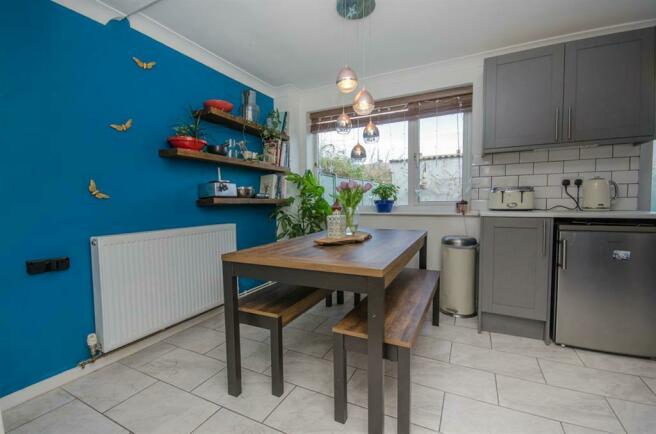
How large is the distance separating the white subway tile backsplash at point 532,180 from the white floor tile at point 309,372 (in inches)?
89.3

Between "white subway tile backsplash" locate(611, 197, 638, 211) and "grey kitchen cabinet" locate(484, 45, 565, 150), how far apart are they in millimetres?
769

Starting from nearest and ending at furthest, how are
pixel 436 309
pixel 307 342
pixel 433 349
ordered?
pixel 433 349 → pixel 307 342 → pixel 436 309

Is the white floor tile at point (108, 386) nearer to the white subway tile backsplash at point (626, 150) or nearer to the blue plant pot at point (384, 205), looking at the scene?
the blue plant pot at point (384, 205)

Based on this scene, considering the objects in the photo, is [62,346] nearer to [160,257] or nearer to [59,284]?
[59,284]

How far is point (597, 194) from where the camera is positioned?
7.26 ft

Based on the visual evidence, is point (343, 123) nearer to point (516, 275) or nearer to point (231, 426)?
point (516, 275)

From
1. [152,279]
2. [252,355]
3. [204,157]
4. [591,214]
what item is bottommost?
[252,355]

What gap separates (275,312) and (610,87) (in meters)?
2.90

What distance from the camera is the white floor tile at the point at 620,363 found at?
69.9 inches

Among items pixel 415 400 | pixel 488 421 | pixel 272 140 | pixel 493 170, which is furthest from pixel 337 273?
pixel 272 140

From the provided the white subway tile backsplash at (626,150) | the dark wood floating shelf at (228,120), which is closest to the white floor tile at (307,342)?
the dark wood floating shelf at (228,120)

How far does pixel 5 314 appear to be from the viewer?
1509mm

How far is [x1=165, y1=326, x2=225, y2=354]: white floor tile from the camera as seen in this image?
2135mm

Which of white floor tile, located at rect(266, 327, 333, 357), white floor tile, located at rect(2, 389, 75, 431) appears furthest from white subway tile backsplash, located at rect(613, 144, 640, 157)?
white floor tile, located at rect(2, 389, 75, 431)
